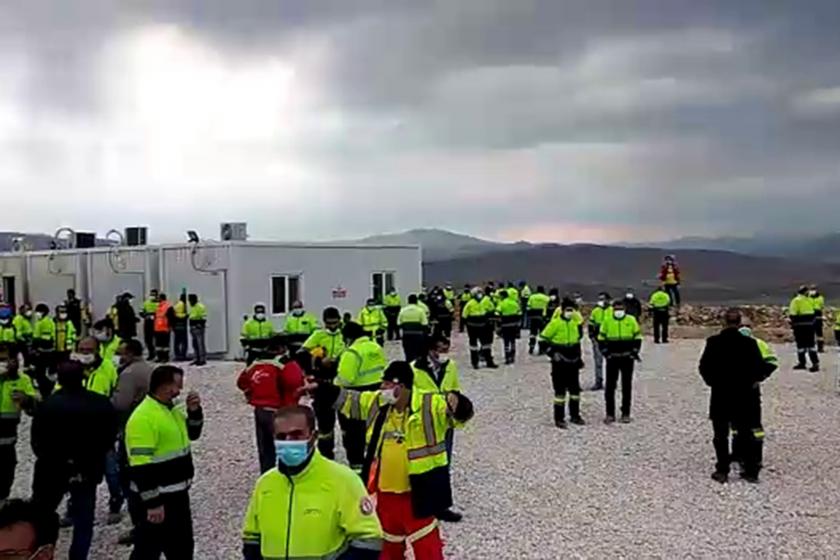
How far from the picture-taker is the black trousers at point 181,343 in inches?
1004

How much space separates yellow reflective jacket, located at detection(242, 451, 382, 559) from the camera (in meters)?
4.60

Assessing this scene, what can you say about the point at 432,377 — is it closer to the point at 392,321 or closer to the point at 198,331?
the point at 198,331

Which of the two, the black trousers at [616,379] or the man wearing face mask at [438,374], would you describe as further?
the black trousers at [616,379]

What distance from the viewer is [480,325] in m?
23.5

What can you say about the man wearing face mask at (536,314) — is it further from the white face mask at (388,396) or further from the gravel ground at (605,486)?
the white face mask at (388,396)

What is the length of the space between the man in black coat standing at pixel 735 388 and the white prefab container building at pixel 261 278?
53.7 ft

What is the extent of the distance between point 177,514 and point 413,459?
1.70 m

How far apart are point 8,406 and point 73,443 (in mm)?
1934

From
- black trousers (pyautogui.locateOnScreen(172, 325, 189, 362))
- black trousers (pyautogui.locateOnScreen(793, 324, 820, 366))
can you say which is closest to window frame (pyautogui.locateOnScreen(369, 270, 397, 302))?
black trousers (pyautogui.locateOnScreen(172, 325, 189, 362))

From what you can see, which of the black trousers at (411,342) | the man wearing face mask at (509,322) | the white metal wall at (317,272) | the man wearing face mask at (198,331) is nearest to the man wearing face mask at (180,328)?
the man wearing face mask at (198,331)

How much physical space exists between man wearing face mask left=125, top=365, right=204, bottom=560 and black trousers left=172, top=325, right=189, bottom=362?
1883cm

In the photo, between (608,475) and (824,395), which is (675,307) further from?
(608,475)

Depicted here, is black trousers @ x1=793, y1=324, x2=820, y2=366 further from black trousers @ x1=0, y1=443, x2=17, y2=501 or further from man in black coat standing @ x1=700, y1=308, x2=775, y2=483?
black trousers @ x1=0, y1=443, x2=17, y2=501

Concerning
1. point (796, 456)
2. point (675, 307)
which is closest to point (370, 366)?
point (796, 456)
